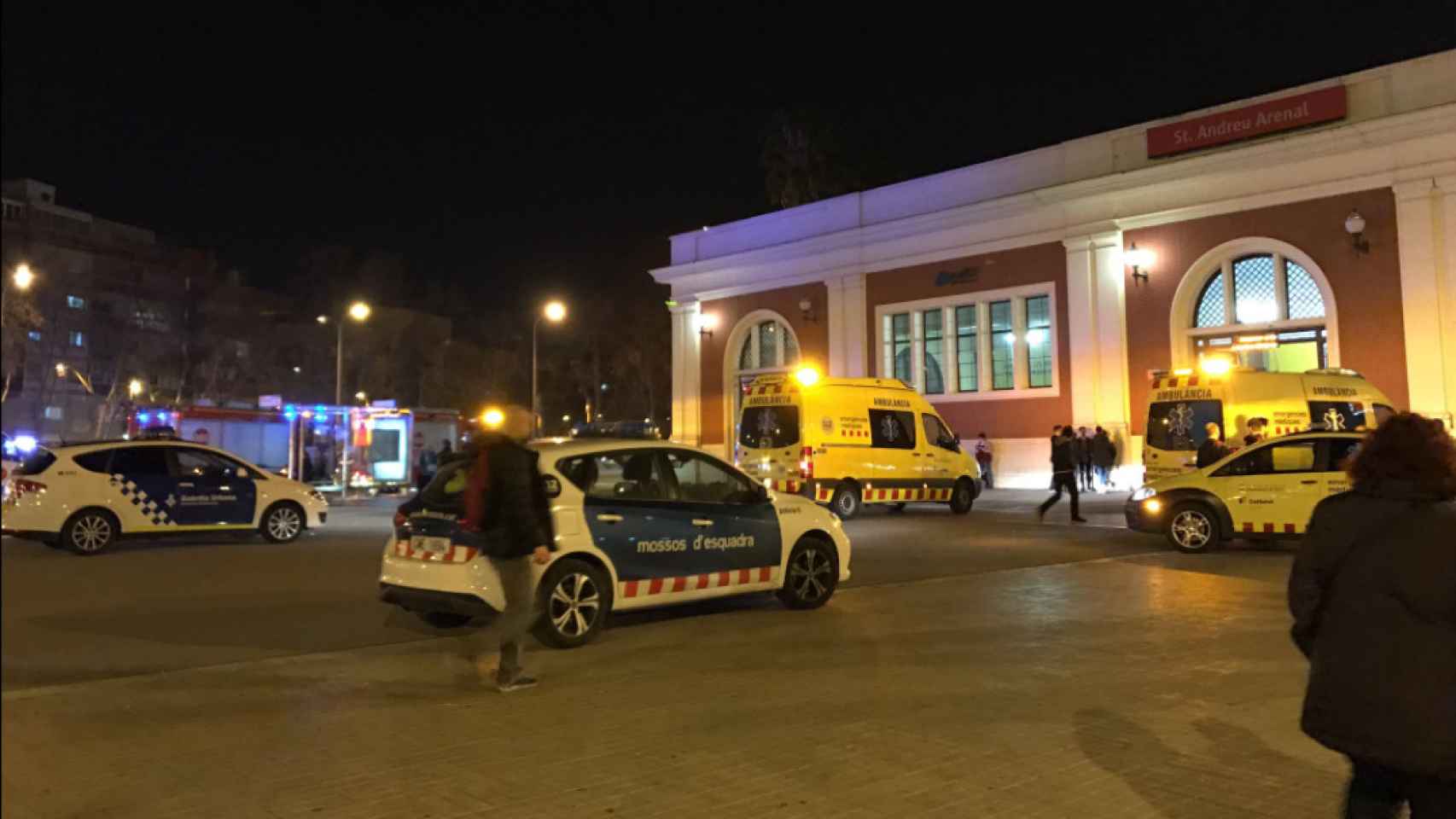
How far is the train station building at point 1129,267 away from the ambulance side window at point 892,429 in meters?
8.39

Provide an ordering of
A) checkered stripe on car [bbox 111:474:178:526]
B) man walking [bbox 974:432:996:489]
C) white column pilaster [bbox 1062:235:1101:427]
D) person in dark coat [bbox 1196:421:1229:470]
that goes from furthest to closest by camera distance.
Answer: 1. man walking [bbox 974:432:996:489]
2. white column pilaster [bbox 1062:235:1101:427]
3. person in dark coat [bbox 1196:421:1229:470]
4. checkered stripe on car [bbox 111:474:178:526]

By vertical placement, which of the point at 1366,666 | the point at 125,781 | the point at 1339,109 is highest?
the point at 1339,109

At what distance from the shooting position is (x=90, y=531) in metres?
13.9

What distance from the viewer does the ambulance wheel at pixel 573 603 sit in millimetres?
7715

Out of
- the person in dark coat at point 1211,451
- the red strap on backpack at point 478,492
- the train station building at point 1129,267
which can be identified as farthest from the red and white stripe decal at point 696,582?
the train station building at point 1129,267

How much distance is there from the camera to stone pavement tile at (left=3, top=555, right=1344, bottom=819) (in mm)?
4590

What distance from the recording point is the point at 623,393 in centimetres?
5428

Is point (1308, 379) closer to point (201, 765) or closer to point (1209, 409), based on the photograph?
point (1209, 409)

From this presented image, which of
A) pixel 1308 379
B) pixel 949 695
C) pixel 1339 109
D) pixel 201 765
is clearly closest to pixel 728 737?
pixel 949 695

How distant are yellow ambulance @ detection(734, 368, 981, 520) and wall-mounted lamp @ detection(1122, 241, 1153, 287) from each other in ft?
28.3

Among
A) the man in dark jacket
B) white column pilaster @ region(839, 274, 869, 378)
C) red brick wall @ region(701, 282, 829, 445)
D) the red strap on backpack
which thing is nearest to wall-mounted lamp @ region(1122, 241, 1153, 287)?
white column pilaster @ region(839, 274, 869, 378)

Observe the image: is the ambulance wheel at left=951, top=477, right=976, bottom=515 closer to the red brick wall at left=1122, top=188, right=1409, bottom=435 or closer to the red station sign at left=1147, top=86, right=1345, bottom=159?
the red brick wall at left=1122, top=188, right=1409, bottom=435

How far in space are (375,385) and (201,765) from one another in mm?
54494

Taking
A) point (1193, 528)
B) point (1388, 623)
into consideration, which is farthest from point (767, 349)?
point (1388, 623)
